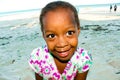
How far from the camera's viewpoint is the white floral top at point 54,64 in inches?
104

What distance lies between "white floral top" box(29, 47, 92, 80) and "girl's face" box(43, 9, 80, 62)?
44 cm

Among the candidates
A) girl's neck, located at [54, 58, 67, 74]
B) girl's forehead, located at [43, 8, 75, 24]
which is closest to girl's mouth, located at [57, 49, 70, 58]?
girl's forehead, located at [43, 8, 75, 24]

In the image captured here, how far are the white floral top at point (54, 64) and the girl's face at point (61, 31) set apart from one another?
0.44 meters

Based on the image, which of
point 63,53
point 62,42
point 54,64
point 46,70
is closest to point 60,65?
point 54,64

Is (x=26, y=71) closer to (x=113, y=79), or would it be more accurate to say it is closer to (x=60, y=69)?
(x=113, y=79)

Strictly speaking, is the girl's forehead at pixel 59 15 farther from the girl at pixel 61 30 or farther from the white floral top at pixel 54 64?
the white floral top at pixel 54 64

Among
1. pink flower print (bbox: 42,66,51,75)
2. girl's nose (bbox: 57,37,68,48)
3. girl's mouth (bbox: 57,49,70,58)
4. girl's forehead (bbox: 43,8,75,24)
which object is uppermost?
girl's forehead (bbox: 43,8,75,24)

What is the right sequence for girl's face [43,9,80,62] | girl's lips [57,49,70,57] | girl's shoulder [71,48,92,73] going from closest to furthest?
girl's face [43,9,80,62] → girl's lips [57,49,70,57] → girl's shoulder [71,48,92,73]

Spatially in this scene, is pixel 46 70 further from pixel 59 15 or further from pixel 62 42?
pixel 59 15

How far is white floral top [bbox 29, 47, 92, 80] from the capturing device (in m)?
2.64

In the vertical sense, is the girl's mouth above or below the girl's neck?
above

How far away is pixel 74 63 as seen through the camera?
8.70 ft

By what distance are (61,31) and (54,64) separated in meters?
0.72

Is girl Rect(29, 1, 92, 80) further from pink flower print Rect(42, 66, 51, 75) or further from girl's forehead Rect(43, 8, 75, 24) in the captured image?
pink flower print Rect(42, 66, 51, 75)
